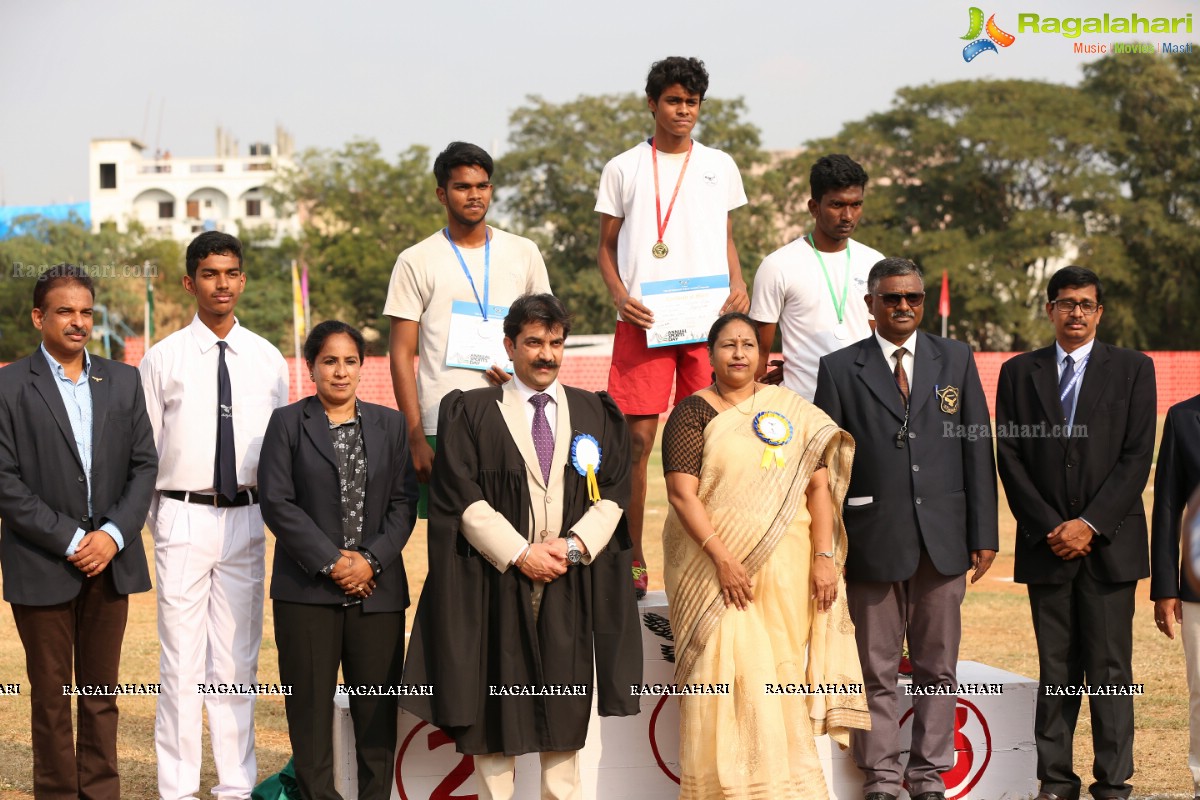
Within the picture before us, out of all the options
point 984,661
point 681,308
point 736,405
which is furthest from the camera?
point 984,661

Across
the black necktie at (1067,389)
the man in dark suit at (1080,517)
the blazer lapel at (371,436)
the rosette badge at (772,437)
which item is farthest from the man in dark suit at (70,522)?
the black necktie at (1067,389)

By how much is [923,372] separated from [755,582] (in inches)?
43.3

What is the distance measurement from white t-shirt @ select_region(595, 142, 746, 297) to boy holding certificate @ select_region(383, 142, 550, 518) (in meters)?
0.48

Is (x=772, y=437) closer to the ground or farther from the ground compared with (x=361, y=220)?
closer to the ground

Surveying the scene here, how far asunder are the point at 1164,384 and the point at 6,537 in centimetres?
3179

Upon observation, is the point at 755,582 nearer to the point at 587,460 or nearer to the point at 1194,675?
the point at 587,460

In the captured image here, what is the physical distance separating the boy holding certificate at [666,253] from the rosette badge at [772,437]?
749mm

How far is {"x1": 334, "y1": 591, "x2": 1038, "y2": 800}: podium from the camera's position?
5145mm

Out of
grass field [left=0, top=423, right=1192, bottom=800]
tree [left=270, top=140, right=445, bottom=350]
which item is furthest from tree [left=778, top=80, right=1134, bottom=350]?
grass field [left=0, top=423, right=1192, bottom=800]

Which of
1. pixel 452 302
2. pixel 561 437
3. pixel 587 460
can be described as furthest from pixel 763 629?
pixel 452 302

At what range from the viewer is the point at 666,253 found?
5.66 m

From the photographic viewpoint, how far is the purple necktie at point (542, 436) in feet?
16.0

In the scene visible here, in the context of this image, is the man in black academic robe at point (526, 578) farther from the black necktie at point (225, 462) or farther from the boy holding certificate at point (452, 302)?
the black necktie at point (225, 462)

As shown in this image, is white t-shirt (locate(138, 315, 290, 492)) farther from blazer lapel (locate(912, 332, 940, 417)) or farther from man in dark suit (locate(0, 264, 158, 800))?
blazer lapel (locate(912, 332, 940, 417))
